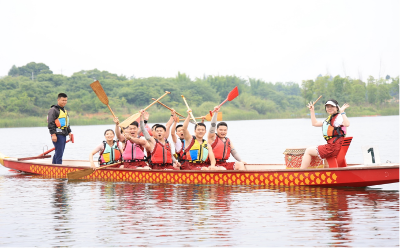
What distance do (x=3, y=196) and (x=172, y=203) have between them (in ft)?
10.7

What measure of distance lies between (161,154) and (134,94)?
193 ft

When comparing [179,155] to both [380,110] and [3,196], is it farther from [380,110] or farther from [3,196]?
[380,110]

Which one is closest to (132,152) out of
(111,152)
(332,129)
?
(111,152)

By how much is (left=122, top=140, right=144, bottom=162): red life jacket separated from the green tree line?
129 feet

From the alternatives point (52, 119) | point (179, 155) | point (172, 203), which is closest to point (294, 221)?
point (172, 203)

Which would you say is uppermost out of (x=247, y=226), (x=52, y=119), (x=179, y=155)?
(x=52, y=119)

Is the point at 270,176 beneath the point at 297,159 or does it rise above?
beneath

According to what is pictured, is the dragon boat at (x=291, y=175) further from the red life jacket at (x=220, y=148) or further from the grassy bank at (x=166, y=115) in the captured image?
the grassy bank at (x=166, y=115)

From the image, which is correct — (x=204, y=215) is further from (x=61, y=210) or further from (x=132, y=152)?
(x=132, y=152)

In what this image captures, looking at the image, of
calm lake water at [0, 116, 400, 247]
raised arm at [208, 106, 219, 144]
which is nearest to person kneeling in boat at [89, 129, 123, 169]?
calm lake water at [0, 116, 400, 247]

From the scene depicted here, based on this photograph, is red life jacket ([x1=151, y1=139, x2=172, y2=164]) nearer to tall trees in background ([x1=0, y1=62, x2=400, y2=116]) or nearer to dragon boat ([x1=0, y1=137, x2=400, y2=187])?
dragon boat ([x1=0, y1=137, x2=400, y2=187])

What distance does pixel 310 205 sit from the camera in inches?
299

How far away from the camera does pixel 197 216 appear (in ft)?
23.2

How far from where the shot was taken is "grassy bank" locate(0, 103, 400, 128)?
50925mm
